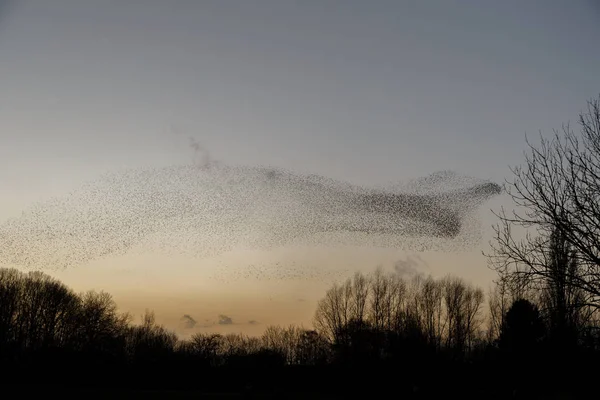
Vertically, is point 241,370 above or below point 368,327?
below

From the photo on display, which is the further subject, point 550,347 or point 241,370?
point 241,370

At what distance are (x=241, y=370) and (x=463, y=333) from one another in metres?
37.7

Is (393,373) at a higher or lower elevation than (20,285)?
lower

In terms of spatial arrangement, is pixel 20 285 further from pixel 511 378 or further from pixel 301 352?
pixel 511 378

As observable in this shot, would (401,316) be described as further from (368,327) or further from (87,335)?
(87,335)

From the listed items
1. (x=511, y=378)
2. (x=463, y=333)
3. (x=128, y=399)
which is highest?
(x=463, y=333)

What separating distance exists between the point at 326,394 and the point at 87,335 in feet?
166

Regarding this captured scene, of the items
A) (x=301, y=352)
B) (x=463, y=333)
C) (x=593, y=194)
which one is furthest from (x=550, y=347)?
(x=301, y=352)

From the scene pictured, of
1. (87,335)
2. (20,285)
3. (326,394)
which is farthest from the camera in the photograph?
(87,335)

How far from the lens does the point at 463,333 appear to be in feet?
307

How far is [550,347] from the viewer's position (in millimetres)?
26375

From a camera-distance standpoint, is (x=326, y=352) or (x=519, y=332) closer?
(x=519, y=332)

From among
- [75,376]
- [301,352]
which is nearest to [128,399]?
[75,376]

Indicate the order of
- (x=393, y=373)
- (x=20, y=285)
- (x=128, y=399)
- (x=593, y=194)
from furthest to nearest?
(x=20, y=285) → (x=393, y=373) → (x=128, y=399) → (x=593, y=194)
